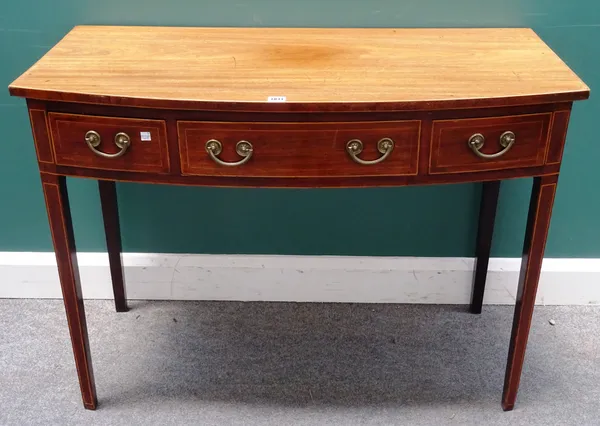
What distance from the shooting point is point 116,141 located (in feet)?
4.49

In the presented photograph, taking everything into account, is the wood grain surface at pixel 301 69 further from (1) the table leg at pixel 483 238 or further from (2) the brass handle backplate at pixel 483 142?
(1) the table leg at pixel 483 238

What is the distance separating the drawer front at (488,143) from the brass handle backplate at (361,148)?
8cm

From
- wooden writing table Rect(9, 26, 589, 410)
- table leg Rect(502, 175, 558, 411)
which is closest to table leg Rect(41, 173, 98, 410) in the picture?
wooden writing table Rect(9, 26, 589, 410)

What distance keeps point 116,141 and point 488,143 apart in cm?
68

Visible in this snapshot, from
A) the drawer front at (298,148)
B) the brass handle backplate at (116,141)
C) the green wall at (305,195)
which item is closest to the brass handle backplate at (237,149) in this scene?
the drawer front at (298,148)

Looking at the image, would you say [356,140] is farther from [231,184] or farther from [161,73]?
[161,73]

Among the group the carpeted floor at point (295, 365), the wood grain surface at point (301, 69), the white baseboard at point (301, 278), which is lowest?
the carpeted floor at point (295, 365)

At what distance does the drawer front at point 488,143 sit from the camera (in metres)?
1.35

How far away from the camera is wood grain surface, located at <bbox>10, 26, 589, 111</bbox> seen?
1312mm

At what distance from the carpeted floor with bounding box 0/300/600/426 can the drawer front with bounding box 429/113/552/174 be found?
0.64 m

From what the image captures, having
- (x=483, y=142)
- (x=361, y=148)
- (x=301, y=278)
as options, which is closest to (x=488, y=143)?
(x=483, y=142)

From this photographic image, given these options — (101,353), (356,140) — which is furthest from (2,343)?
(356,140)

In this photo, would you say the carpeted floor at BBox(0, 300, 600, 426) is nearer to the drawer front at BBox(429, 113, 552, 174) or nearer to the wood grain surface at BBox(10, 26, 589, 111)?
the drawer front at BBox(429, 113, 552, 174)

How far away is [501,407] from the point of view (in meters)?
1.73
